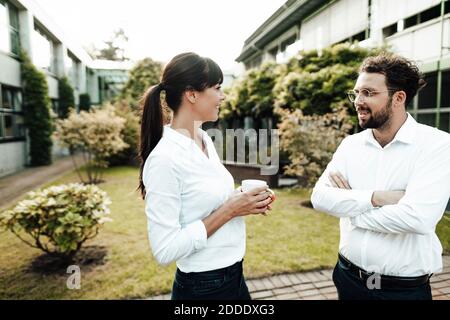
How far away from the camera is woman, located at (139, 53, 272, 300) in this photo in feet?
4.50

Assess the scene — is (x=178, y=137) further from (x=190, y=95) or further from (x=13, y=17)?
(x=13, y=17)

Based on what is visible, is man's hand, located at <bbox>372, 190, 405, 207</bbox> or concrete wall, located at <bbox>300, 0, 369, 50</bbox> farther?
concrete wall, located at <bbox>300, 0, 369, 50</bbox>

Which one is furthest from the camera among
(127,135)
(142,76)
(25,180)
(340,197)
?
(142,76)

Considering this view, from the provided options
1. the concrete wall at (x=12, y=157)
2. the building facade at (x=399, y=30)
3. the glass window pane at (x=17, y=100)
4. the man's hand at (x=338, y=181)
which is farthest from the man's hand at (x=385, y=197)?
the glass window pane at (x=17, y=100)

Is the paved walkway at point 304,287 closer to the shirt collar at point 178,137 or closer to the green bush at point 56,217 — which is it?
the green bush at point 56,217

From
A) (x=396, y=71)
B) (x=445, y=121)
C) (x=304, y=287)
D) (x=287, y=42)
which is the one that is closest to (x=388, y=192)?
(x=396, y=71)

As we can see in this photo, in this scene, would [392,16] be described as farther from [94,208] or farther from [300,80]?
[94,208]

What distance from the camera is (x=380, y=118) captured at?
6.15ft

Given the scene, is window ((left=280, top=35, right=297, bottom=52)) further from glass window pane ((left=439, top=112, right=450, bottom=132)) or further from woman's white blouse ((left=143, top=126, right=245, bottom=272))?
woman's white blouse ((left=143, top=126, right=245, bottom=272))

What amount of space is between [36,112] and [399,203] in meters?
14.6

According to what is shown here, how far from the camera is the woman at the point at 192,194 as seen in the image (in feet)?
4.50

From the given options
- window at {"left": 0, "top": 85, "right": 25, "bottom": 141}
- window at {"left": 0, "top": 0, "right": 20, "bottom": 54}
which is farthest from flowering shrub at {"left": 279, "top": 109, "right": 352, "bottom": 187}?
window at {"left": 0, "top": 0, "right": 20, "bottom": 54}

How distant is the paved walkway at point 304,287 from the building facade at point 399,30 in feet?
8.00

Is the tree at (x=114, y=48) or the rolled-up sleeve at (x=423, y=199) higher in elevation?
the tree at (x=114, y=48)
